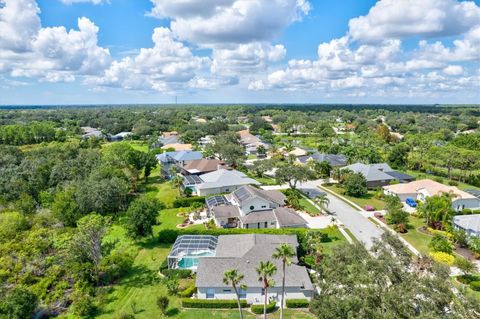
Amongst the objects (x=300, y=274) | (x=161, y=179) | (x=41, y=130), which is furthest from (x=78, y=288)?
(x=41, y=130)

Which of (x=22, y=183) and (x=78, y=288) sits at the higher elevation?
(x=22, y=183)

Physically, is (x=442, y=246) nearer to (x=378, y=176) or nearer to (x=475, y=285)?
(x=475, y=285)

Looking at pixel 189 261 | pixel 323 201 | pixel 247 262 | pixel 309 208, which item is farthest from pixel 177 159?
pixel 247 262

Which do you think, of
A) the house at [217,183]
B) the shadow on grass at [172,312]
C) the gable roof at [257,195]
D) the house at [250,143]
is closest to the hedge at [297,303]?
the shadow on grass at [172,312]

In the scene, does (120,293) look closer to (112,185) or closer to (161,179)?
(112,185)

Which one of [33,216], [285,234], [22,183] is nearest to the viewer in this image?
[285,234]

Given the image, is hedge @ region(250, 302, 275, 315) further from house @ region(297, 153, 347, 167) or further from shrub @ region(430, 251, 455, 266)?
house @ region(297, 153, 347, 167)
